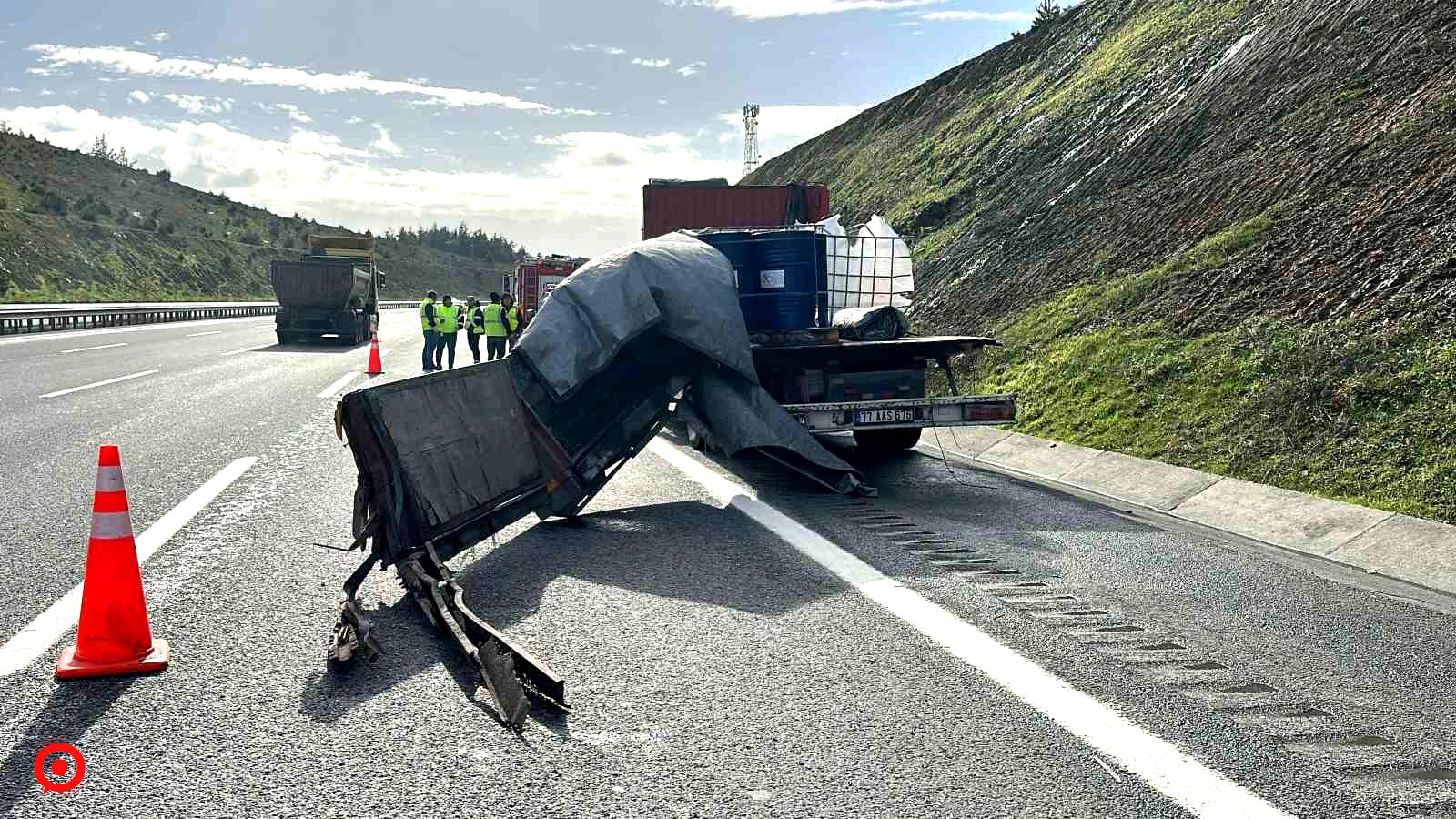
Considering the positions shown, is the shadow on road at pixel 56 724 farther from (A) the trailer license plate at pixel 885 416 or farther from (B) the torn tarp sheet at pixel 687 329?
(A) the trailer license plate at pixel 885 416

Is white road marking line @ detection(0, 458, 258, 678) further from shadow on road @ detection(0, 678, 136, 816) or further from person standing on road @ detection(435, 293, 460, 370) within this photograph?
person standing on road @ detection(435, 293, 460, 370)

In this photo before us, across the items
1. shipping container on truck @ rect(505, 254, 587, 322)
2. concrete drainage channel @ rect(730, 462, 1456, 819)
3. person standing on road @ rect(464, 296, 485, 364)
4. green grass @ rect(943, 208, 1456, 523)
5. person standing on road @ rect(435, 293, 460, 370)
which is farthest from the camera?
shipping container on truck @ rect(505, 254, 587, 322)

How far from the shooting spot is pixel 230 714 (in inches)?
170

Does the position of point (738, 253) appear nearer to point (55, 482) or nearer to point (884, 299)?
point (884, 299)

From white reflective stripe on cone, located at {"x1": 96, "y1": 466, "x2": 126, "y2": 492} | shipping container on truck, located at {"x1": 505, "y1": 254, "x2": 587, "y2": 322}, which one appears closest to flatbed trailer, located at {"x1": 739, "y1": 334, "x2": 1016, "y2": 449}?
white reflective stripe on cone, located at {"x1": 96, "y1": 466, "x2": 126, "y2": 492}

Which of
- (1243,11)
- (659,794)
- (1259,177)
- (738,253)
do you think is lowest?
(659,794)

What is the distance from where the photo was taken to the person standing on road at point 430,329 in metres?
23.9

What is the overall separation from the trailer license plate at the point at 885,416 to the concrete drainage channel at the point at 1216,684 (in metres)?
2.51

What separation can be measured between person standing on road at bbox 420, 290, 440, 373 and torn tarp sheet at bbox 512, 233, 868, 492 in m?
14.8

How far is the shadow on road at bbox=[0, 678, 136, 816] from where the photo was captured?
3652 mm

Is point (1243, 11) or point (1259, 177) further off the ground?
point (1243, 11)

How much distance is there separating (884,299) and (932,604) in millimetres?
6838

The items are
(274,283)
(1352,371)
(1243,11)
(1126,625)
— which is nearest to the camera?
(1126,625)

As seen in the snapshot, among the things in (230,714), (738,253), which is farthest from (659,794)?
(738,253)
